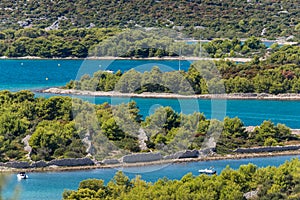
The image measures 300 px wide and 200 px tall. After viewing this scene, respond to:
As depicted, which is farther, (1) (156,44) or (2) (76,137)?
(1) (156,44)

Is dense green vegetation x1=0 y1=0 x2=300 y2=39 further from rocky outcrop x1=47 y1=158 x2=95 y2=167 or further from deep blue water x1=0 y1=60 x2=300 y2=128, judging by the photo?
rocky outcrop x1=47 y1=158 x2=95 y2=167

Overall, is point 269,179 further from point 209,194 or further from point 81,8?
point 81,8

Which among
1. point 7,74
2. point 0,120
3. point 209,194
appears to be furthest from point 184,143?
point 7,74

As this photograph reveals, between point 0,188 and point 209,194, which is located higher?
point 0,188

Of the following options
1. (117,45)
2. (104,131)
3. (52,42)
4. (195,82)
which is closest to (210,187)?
(104,131)

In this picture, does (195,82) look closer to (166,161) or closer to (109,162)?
(166,161)

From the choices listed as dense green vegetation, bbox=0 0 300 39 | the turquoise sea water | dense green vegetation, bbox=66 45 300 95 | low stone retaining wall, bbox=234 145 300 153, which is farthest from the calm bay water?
dense green vegetation, bbox=0 0 300 39
